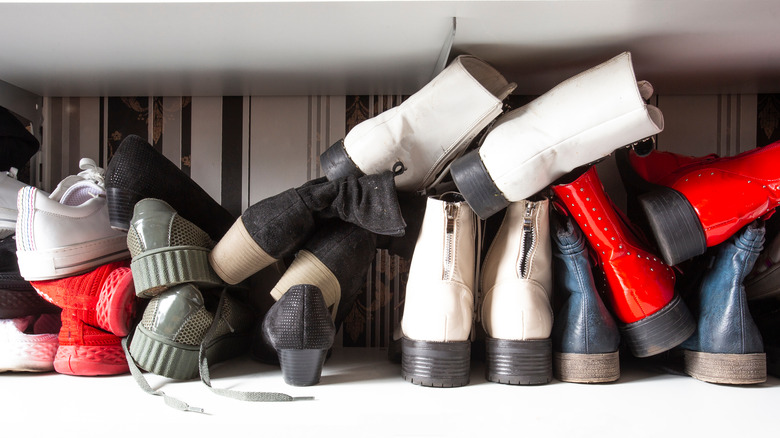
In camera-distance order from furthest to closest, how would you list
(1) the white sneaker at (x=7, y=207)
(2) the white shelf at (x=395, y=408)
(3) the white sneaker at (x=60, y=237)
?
(1) the white sneaker at (x=7, y=207)
(3) the white sneaker at (x=60, y=237)
(2) the white shelf at (x=395, y=408)

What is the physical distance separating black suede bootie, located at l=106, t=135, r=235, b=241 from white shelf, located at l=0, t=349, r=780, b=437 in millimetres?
282

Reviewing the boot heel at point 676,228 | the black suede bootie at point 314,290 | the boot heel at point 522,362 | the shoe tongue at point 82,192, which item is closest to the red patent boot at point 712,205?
the boot heel at point 676,228

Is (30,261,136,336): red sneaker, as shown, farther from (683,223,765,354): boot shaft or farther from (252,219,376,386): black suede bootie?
(683,223,765,354): boot shaft

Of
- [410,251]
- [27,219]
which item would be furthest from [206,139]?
[410,251]

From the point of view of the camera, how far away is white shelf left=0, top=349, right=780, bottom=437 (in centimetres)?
64

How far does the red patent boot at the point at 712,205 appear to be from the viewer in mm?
812

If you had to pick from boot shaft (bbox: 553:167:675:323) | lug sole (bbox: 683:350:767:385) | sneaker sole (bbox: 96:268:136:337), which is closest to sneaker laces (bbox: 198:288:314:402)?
sneaker sole (bbox: 96:268:136:337)

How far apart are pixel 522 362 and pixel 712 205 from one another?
37 centimetres

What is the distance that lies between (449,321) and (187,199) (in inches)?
21.0

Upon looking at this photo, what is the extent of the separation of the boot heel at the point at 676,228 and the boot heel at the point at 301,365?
54 centimetres

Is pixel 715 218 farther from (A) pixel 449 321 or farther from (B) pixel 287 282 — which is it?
(B) pixel 287 282

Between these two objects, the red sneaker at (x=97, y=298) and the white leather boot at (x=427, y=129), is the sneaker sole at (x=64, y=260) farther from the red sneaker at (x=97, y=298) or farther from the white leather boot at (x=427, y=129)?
the white leather boot at (x=427, y=129)

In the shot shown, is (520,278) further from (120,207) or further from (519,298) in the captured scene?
(120,207)

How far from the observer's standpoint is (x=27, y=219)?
855mm
